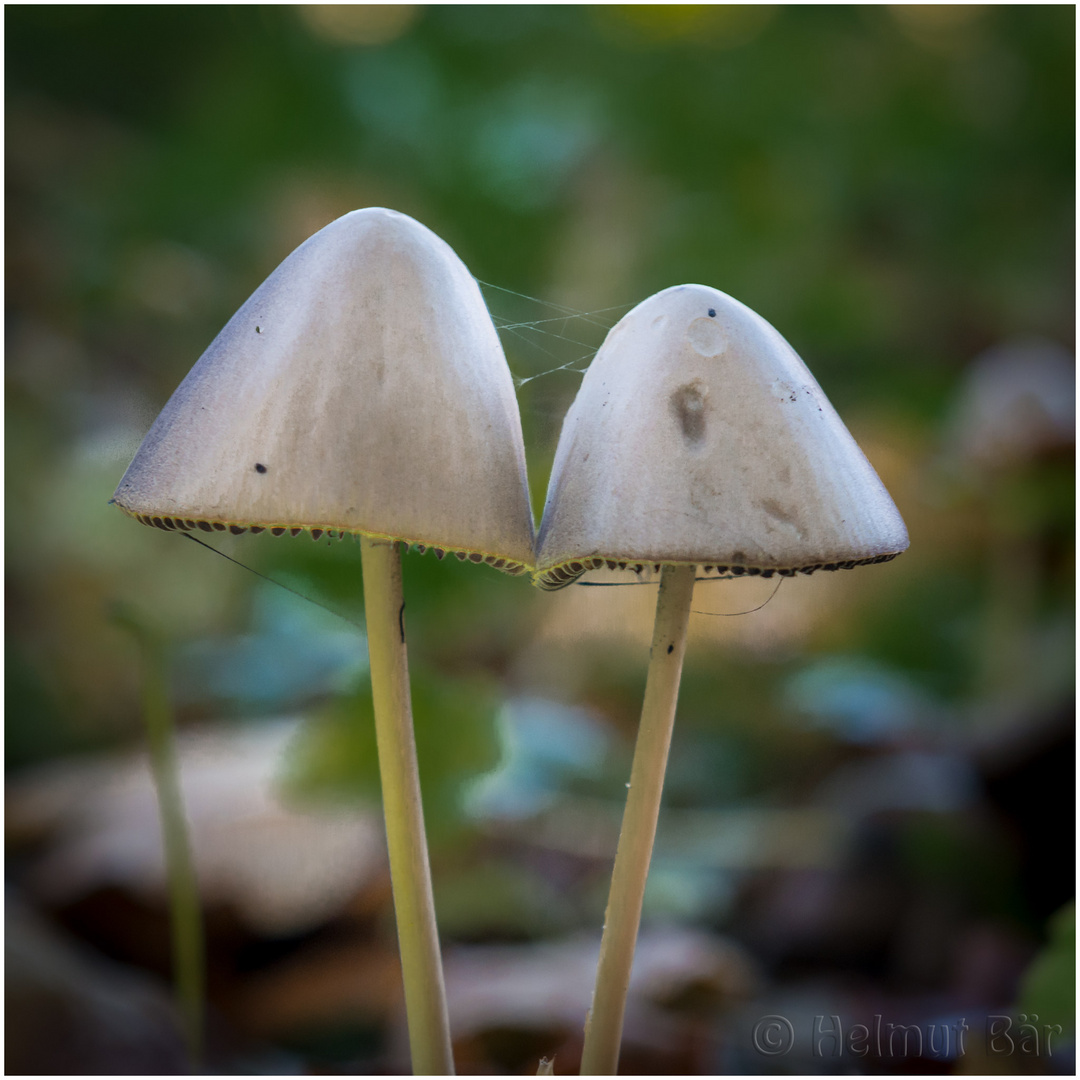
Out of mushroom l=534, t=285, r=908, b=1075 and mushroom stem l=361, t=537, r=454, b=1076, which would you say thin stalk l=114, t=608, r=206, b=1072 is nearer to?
mushroom stem l=361, t=537, r=454, b=1076

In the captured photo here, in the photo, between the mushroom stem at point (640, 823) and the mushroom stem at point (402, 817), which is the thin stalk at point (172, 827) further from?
the mushroom stem at point (640, 823)

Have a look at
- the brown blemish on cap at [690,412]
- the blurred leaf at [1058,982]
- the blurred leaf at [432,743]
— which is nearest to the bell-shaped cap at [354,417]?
the brown blemish on cap at [690,412]

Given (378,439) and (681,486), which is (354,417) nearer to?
(378,439)

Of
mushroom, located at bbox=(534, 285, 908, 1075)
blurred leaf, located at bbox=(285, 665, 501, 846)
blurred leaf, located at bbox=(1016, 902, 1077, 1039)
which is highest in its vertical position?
mushroom, located at bbox=(534, 285, 908, 1075)

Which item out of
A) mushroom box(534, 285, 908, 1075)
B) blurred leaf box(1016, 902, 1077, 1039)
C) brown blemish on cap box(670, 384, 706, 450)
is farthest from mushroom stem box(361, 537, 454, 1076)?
blurred leaf box(1016, 902, 1077, 1039)

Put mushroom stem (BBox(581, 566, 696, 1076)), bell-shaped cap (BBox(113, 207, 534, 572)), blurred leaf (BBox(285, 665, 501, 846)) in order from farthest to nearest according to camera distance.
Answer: blurred leaf (BBox(285, 665, 501, 846)), mushroom stem (BBox(581, 566, 696, 1076)), bell-shaped cap (BBox(113, 207, 534, 572))

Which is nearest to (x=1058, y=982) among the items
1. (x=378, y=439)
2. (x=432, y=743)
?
(x=432, y=743)
